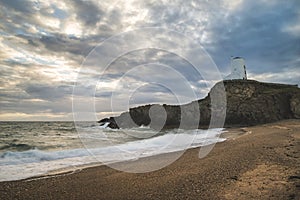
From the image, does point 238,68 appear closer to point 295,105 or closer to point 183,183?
point 295,105

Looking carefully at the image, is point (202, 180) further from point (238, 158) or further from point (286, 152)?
point (286, 152)

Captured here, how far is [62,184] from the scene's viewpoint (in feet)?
16.2

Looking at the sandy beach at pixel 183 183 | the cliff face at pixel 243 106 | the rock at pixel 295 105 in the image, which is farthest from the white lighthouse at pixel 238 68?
the sandy beach at pixel 183 183

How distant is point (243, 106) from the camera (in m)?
28.6

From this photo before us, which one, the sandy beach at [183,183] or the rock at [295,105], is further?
the rock at [295,105]

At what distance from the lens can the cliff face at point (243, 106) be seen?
26859 millimetres

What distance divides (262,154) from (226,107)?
78.3 feet

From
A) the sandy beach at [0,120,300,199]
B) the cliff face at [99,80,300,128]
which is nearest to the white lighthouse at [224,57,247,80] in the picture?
the cliff face at [99,80,300,128]

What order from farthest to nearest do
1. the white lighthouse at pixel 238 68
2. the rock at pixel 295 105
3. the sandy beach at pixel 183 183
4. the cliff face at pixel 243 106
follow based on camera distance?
the white lighthouse at pixel 238 68, the cliff face at pixel 243 106, the rock at pixel 295 105, the sandy beach at pixel 183 183

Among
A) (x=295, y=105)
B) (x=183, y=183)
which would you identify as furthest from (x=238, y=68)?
(x=183, y=183)

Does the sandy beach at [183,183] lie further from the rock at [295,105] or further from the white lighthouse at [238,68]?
the white lighthouse at [238,68]

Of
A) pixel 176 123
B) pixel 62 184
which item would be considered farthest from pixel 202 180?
pixel 176 123

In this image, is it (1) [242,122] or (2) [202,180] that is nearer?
(2) [202,180]

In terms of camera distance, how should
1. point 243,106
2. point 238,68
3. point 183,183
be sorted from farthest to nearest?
point 238,68, point 243,106, point 183,183
